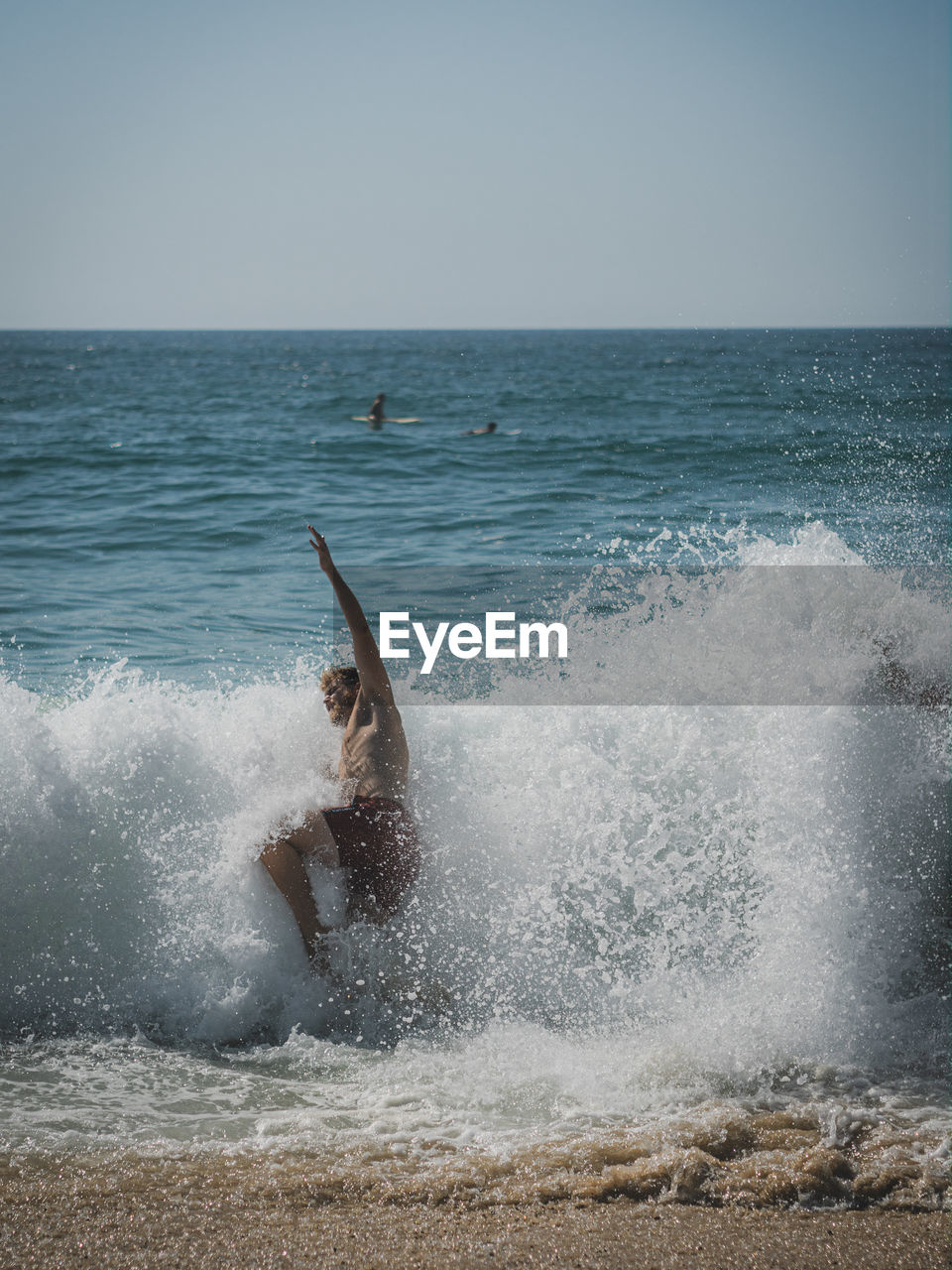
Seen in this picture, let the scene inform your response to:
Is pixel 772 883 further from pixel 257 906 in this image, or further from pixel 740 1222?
pixel 257 906

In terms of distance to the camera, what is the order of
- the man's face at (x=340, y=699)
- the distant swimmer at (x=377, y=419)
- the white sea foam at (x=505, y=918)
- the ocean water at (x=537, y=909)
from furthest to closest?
the distant swimmer at (x=377, y=419) < the man's face at (x=340, y=699) < the white sea foam at (x=505, y=918) < the ocean water at (x=537, y=909)

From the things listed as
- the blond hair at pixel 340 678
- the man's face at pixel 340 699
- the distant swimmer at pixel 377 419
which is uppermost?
the distant swimmer at pixel 377 419

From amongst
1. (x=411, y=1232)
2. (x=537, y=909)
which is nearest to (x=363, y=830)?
(x=537, y=909)

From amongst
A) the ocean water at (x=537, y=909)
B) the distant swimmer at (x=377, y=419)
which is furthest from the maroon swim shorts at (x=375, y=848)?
the distant swimmer at (x=377, y=419)

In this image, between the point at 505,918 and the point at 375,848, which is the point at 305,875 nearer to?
the point at 375,848

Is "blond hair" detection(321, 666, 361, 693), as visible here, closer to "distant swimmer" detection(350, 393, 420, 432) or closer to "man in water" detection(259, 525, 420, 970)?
"man in water" detection(259, 525, 420, 970)

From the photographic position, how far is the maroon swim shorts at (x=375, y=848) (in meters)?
4.32

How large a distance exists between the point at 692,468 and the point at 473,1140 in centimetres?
910

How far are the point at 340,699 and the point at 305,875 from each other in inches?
35.8

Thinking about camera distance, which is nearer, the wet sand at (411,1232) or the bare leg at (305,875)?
the wet sand at (411,1232)

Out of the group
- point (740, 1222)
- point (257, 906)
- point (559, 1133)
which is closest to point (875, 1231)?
point (740, 1222)

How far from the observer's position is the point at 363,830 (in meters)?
4.34

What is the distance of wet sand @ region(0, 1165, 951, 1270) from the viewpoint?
2.70 meters

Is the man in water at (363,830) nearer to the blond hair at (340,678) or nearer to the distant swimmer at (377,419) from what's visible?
the blond hair at (340,678)
